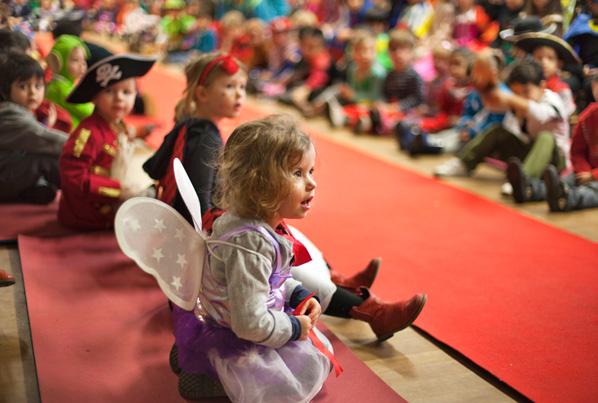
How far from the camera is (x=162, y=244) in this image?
2.16 m

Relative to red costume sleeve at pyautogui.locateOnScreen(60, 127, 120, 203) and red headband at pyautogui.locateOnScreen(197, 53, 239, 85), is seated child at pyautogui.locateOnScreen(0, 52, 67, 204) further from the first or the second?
red headband at pyautogui.locateOnScreen(197, 53, 239, 85)

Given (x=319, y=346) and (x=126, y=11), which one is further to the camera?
(x=126, y=11)

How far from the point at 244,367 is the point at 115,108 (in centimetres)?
182

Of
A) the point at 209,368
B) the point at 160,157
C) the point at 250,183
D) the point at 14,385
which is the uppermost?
the point at 250,183

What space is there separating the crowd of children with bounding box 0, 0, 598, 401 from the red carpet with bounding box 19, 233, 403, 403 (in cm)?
18

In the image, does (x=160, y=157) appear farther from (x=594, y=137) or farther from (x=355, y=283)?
(x=594, y=137)

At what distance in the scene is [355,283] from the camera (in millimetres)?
3021

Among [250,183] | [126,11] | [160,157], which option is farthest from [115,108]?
[126,11]

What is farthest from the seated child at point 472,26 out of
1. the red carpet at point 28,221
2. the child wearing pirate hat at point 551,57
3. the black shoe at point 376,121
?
the red carpet at point 28,221

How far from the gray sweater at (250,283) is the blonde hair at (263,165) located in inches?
2.1

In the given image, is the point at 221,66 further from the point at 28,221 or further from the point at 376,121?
the point at 376,121

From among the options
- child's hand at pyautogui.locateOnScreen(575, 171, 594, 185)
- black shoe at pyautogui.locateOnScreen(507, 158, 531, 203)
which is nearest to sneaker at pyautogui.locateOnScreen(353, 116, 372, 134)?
black shoe at pyautogui.locateOnScreen(507, 158, 531, 203)

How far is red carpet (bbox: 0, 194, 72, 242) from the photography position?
3580 mm

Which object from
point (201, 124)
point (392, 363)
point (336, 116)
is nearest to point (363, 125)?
point (336, 116)
